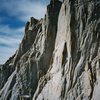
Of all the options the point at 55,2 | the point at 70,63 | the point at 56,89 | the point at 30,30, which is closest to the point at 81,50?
the point at 70,63

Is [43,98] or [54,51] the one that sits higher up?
[54,51]

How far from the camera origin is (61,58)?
6034cm

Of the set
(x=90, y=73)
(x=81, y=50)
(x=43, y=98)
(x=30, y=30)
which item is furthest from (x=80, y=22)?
(x=30, y=30)

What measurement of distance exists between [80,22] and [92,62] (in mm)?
8189

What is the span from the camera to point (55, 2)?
7069cm

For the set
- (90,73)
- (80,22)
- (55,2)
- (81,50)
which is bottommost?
(90,73)

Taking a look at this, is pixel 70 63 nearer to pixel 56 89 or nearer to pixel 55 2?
pixel 56 89

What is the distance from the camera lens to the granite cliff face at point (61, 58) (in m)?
55.1

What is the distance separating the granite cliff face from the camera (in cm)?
5506

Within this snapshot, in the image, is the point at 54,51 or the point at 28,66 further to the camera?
the point at 28,66

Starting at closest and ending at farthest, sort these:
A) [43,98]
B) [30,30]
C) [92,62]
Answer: [92,62]
[43,98]
[30,30]

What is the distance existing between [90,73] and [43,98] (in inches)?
458

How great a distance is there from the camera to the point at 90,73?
53.7m

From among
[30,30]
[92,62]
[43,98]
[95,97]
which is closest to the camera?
[95,97]
